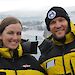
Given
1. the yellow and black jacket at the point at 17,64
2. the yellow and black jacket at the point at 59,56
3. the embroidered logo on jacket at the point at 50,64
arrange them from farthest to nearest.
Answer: the embroidered logo on jacket at the point at 50,64
the yellow and black jacket at the point at 59,56
the yellow and black jacket at the point at 17,64

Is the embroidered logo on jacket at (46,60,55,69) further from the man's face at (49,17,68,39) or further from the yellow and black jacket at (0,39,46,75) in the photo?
the man's face at (49,17,68,39)

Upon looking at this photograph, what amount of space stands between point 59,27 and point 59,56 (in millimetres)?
405

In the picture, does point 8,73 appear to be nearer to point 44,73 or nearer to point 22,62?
point 22,62

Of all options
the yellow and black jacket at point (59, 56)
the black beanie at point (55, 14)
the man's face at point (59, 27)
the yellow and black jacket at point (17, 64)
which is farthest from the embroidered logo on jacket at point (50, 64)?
the black beanie at point (55, 14)

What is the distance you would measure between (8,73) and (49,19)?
1.10m

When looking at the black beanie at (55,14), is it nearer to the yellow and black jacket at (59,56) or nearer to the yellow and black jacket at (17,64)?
the yellow and black jacket at (59,56)

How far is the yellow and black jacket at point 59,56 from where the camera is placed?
13.8 feet

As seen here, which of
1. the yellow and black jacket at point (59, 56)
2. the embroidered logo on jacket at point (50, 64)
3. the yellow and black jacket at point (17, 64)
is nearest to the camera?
the yellow and black jacket at point (17, 64)

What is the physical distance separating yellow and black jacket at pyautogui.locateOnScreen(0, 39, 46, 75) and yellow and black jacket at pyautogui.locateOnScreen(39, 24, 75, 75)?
269mm

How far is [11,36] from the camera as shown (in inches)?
155

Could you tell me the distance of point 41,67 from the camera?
4246mm

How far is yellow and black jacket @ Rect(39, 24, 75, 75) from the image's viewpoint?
4203 millimetres

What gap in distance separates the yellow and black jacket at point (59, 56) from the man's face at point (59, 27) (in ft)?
0.29

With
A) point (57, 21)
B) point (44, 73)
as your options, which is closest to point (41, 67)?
point (44, 73)
